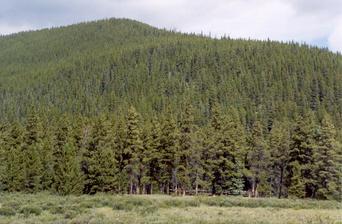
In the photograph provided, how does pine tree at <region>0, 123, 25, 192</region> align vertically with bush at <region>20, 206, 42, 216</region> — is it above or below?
above

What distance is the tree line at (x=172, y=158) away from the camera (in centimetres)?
6341

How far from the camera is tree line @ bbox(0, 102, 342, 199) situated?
6341 cm

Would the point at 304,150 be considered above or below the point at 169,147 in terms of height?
above

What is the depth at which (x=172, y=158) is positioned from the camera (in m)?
69.5

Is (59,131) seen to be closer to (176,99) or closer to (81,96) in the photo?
(176,99)

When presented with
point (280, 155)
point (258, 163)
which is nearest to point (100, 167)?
point (258, 163)

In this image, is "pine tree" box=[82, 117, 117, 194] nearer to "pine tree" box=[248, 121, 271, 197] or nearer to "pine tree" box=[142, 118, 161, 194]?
"pine tree" box=[142, 118, 161, 194]

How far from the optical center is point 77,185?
61.5 meters

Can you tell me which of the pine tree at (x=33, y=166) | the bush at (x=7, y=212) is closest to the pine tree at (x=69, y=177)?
the pine tree at (x=33, y=166)

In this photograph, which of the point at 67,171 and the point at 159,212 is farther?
the point at 67,171

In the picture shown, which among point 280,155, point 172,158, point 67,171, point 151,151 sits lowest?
point 67,171

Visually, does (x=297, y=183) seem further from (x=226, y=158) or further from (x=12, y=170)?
(x=12, y=170)

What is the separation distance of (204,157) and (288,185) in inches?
497

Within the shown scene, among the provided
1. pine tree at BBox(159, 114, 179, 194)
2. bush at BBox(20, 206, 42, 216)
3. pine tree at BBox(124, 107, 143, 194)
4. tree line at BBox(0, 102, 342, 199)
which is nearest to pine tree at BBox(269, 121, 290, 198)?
tree line at BBox(0, 102, 342, 199)
